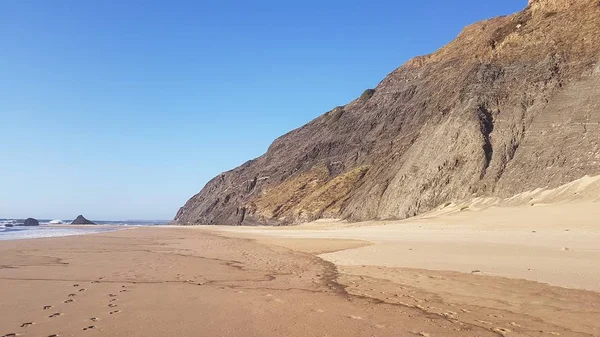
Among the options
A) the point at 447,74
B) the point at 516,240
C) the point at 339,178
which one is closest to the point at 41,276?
the point at 516,240

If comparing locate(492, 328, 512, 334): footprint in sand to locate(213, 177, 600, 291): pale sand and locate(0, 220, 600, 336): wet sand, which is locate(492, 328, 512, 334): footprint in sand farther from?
locate(213, 177, 600, 291): pale sand

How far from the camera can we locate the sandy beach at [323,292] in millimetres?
5871

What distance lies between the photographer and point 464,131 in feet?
109

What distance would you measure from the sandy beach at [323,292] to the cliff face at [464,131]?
1405 cm

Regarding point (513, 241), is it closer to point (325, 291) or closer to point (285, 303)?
point (325, 291)

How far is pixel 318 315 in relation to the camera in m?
6.52

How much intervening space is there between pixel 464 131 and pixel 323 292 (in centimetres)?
2838

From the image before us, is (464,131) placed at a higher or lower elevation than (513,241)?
Answer: higher

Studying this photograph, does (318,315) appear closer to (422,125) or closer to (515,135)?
(515,135)

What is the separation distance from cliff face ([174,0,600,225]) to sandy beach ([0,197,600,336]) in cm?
1405

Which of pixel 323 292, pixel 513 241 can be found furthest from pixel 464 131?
pixel 323 292

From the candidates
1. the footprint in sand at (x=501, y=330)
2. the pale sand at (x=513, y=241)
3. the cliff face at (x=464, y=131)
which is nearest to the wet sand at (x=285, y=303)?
the footprint in sand at (x=501, y=330)

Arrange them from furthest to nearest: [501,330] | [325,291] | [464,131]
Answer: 1. [464,131]
2. [325,291]
3. [501,330]

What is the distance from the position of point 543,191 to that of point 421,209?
8929 mm
